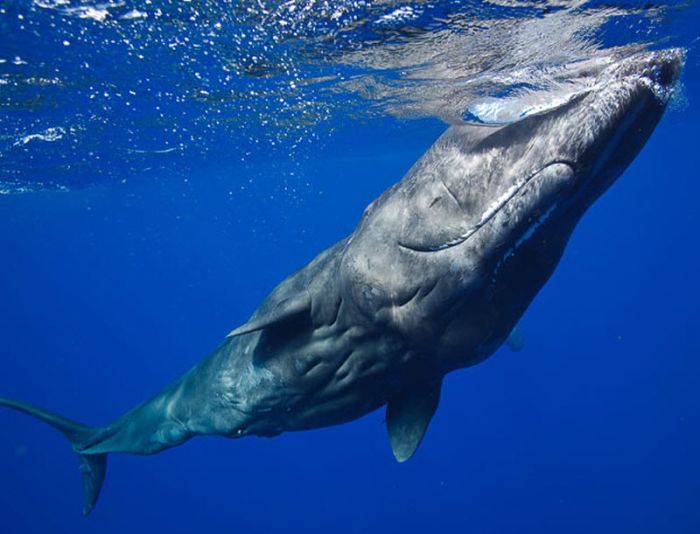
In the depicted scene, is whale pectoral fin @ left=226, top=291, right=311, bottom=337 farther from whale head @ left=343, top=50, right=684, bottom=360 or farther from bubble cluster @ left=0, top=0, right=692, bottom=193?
bubble cluster @ left=0, top=0, right=692, bottom=193

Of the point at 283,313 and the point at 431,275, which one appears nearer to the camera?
the point at 431,275

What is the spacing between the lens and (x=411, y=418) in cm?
516

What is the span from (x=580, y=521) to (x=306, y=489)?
2666cm

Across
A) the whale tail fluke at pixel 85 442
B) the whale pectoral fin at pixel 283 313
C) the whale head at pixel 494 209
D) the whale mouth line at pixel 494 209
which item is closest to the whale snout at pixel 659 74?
the whale head at pixel 494 209

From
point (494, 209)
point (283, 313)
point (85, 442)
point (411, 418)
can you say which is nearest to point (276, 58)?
point (283, 313)

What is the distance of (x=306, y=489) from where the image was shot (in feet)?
166

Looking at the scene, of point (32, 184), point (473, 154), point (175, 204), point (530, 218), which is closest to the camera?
point (530, 218)

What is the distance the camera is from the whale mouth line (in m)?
2.91

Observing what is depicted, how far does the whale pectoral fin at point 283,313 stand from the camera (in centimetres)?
455

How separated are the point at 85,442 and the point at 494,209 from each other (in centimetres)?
805

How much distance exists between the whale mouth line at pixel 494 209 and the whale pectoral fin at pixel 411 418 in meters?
1.93

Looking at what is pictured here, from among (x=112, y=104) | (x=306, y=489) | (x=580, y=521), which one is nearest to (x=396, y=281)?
(x=112, y=104)

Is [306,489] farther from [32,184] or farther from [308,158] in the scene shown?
[32,184]

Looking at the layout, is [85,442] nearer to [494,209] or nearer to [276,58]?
[494,209]
